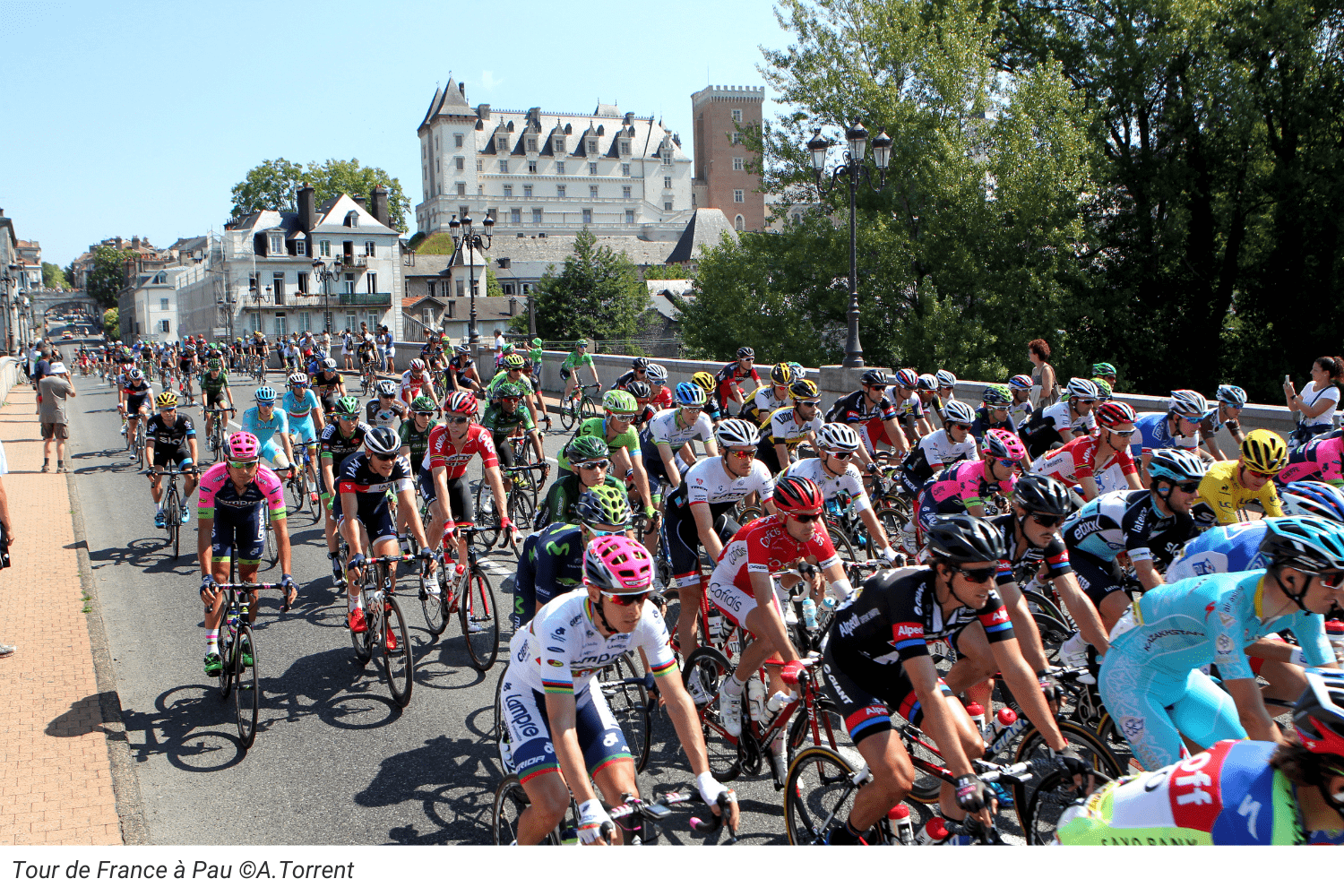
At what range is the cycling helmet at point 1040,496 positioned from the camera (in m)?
5.19

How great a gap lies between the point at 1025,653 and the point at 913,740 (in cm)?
81

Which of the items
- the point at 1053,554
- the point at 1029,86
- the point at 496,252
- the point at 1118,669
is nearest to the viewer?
the point at 1118,669

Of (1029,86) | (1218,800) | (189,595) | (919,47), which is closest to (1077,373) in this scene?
(1029,86)

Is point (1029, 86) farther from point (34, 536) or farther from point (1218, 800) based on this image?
point (1218, 800)

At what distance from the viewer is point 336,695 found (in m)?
7.68

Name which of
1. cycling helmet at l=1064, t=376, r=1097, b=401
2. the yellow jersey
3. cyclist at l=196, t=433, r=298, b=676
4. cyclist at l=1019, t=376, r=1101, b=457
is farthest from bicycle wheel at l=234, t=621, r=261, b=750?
cycling helmet at l=1064, t=376, r=1097, b=401

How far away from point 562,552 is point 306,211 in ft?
326

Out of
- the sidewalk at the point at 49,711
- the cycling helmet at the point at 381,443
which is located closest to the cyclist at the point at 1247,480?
the cycling helmet at the point at 381,443

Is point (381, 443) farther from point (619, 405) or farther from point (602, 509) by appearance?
point (602, 509)

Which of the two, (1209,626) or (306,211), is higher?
(306,211)

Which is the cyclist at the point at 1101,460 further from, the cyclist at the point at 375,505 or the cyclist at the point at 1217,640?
the cyclist at the point at 375,505

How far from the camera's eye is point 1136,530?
5.71 meters

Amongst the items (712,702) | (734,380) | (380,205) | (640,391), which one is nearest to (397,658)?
(712,702)

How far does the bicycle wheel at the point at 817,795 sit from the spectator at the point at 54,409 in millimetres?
18906
